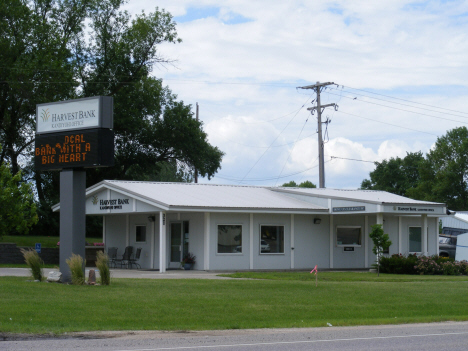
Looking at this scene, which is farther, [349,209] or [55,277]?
[349,209]

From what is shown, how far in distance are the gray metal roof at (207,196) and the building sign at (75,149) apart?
6905 mm

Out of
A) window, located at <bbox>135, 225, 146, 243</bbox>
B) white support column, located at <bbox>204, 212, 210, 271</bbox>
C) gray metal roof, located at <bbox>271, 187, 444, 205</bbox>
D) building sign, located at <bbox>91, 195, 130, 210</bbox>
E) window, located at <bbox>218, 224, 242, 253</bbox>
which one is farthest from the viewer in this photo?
gray metal roof, located at <bbox>271, 187, 444, 205</bbox>

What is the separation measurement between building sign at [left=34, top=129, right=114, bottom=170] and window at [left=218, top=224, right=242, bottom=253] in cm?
1037

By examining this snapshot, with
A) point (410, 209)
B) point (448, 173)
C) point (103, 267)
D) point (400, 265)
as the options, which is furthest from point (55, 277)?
point (448, 173)

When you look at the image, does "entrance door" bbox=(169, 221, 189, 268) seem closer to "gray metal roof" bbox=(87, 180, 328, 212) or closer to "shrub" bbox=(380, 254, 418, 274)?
"gray metal roof" bbox=(87, 180, 328, 212)

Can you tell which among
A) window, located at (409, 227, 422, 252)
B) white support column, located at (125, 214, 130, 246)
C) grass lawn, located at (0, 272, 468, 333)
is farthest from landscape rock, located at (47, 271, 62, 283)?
window, located at (409, 227, 422, 252)

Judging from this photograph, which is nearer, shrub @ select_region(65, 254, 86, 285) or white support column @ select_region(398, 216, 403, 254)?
shrub @ select_region(65, 254, 86, 285)

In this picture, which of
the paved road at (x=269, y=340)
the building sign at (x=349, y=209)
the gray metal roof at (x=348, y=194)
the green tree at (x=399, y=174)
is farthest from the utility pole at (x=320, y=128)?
the green tree at (x=399, y=174)

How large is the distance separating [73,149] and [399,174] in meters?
73.6

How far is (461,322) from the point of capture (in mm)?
13969

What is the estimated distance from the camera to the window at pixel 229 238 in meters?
28.5

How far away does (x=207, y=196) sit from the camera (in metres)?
30.0

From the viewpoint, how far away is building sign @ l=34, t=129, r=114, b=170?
61.7ft

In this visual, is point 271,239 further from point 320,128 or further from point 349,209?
point 320,128
